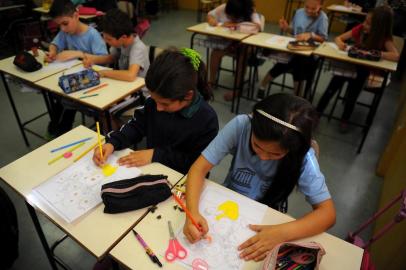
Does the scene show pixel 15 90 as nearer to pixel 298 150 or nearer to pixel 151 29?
pixel 151 29

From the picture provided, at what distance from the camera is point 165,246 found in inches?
35.2

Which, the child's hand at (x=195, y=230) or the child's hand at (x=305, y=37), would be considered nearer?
the child's hand at (x=195, y=230)

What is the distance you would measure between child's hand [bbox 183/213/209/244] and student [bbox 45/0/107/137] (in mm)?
1727

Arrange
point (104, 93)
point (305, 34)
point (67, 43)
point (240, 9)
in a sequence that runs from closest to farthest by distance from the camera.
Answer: point (104, 93)
point (67, 43)
point (305, 34)
point (240, 9)

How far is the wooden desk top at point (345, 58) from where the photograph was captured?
2336 millimetres

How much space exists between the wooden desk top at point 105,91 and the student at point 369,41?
2.05 metres

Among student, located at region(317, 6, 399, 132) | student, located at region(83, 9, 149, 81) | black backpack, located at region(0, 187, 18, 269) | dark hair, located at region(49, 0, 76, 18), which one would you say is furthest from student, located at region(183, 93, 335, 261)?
student, located at region(317, 6, 399, 132)

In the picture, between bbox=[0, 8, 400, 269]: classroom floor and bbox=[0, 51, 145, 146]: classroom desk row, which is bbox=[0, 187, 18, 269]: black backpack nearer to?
bbox=[0, 8, 400, 269]: classroom floor

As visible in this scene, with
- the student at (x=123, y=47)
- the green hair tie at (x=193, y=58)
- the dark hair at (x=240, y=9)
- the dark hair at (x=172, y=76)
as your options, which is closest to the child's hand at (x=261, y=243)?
the dark hair at (x=172, y=76)

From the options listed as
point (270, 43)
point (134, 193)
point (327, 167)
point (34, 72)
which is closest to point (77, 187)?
point (134, 193)

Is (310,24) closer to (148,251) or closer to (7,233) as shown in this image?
(148,251)

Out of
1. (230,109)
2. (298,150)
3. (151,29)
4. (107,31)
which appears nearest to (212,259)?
(298,150)

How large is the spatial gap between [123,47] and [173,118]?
1.13 m

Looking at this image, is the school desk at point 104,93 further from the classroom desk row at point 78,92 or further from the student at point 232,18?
the student at point 232,18
